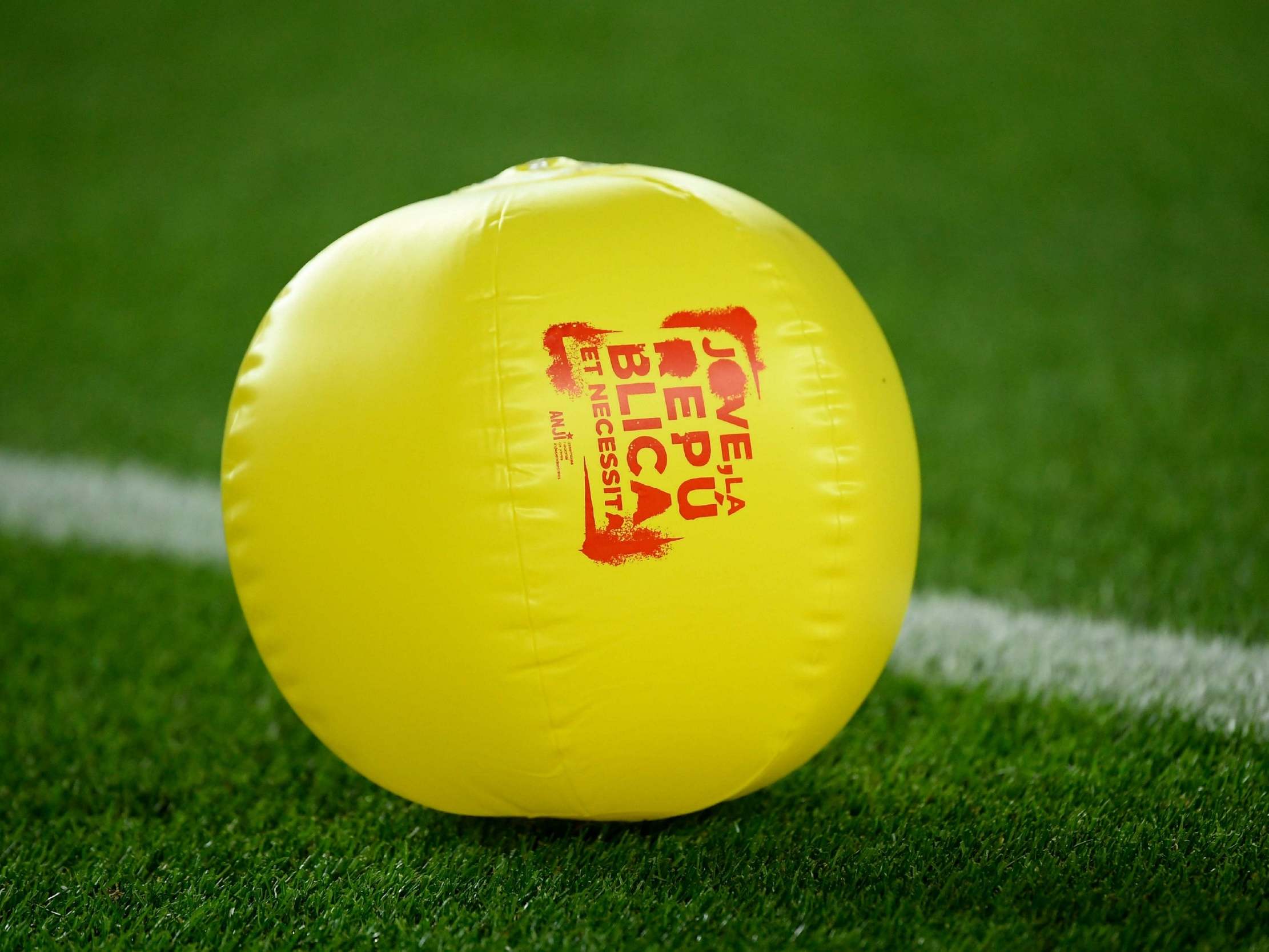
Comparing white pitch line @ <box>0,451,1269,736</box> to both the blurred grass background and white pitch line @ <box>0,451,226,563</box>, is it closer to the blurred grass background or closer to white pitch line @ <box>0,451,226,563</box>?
white pitch line @ <box>0,451,226,563</box>

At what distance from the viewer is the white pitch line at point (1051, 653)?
2.40 m

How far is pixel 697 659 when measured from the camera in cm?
170

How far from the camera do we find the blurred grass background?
3.67 m

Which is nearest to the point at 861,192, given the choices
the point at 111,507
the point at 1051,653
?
the point at 111,507

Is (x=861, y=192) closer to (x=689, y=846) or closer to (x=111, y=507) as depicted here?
(x=111, y=507)

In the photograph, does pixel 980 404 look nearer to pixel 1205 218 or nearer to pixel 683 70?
pixel 1205 218

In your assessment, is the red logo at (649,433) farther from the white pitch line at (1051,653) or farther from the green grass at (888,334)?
the white pitch line at (1051,653)

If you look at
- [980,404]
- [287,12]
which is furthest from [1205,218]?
[287,12]

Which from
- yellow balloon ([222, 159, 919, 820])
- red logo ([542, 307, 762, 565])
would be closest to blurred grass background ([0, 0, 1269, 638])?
yellow balloon ([222, 159, 919, 820])

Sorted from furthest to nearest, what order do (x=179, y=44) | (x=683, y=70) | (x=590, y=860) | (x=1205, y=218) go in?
1. (x=179, y=44)
2. (x=683, y=70)
3. (x=1205, y=218)
4. (x=590, y=860)

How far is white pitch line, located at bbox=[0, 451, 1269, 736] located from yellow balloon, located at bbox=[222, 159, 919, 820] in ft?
2.66

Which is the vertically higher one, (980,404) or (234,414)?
(234,414)

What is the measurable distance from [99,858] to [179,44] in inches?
302

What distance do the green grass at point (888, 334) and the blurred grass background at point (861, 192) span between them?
0.9 inches
